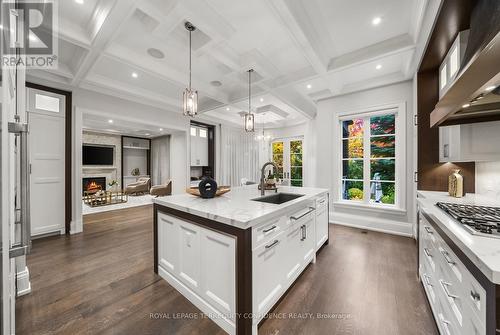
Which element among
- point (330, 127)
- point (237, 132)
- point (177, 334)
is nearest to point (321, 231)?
point (177, 334)

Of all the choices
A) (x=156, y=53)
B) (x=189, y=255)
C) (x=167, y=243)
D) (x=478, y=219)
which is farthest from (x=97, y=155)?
(x=478, y=219)

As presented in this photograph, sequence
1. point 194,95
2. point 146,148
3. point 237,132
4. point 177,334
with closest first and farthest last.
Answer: point 177,334 < point 194,95 < point 237,132 < point 146,148

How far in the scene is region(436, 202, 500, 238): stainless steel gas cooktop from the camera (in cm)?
93

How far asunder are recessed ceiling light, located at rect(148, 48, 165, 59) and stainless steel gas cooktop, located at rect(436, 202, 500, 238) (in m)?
3.61

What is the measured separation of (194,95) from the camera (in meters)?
2.33

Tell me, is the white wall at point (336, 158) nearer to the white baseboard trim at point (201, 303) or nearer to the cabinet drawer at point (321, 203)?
the cabinet drawer at point (321, 203)

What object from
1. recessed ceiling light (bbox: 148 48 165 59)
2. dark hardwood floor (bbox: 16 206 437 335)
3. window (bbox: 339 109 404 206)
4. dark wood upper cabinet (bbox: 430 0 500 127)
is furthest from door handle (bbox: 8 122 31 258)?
window (bbox: 339 109 404 206)

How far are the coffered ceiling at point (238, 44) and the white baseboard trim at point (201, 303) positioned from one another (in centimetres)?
264

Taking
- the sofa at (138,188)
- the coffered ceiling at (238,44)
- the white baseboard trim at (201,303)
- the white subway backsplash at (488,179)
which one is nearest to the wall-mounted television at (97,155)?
the sofa at (138,188)

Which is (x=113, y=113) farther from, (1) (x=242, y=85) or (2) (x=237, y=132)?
(2) (x=237, y=132)

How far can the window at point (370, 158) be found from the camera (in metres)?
3.65

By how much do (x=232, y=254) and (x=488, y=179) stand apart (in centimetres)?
280

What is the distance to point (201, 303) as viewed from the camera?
1.57 m

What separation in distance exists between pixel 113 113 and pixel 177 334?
164 inches
